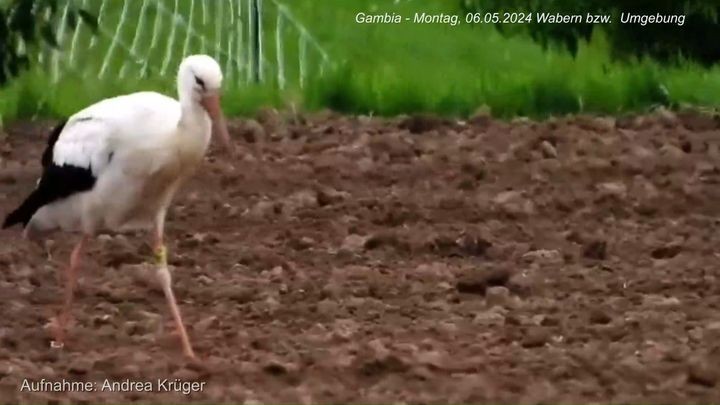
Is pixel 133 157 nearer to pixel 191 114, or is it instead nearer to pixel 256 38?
pixel 191 114

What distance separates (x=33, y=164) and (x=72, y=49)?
317 centimetres

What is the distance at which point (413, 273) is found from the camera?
6922mm

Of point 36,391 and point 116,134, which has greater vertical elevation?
point 116,134

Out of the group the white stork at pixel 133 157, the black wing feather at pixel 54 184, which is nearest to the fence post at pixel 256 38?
the black wing feather at pixel 54 184

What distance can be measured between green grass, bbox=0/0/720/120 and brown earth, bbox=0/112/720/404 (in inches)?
28.3

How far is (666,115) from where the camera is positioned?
1023 cm

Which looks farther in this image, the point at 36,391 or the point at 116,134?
the point at 116,134

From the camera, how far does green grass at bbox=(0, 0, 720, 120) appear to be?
35.6ft

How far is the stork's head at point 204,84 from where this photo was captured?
591 cm

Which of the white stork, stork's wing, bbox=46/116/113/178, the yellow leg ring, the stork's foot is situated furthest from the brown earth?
stork's wing, bbox=46/116/113/178

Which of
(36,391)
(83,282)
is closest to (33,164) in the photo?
(83,282)

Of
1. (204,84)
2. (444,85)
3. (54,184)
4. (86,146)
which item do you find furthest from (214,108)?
(444,85)

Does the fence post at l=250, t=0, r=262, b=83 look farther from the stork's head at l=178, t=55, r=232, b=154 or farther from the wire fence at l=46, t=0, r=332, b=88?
the stork's head at l=178, t=55, r=232, b=154

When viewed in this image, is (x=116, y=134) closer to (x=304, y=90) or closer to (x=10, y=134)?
(x=10, y=134)
